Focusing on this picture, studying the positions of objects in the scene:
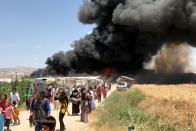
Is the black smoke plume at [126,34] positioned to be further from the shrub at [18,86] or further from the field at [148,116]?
the shrub at [18,86]

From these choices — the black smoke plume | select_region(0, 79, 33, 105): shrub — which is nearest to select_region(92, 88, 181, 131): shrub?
select_region(0, 79, 33, 105): shrub

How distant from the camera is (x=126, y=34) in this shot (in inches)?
1804

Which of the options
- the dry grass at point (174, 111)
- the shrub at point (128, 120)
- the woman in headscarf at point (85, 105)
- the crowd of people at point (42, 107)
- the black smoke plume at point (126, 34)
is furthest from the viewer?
the black smoke plume at point (126, 34)

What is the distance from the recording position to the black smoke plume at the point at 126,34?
38.7 m

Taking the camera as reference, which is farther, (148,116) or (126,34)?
(126,34)

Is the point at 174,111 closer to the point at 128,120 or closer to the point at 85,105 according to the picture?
the point at 128,120

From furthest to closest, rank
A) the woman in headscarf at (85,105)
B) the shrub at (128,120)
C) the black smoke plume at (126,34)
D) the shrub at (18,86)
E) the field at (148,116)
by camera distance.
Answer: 1. the black smoke plume at (126,34)
2. the shrub at (18,86)
3. the woman in headscarf at (85,105)
4. the field at (148,116)
5. the shrub at (128,120)

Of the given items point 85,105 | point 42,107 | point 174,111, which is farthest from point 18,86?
point 174,111

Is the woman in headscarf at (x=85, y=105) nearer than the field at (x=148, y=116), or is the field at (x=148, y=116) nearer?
the field at (x=148, y=116)

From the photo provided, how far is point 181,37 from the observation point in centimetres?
4347

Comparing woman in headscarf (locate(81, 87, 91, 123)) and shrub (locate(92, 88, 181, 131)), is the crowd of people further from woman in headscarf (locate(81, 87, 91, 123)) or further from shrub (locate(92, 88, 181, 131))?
shrub (locate(92, 88, 181, 131))

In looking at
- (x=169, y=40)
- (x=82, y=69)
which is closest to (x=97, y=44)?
(x=82, y=69)

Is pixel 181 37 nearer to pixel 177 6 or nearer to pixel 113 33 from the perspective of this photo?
pixel 177 6

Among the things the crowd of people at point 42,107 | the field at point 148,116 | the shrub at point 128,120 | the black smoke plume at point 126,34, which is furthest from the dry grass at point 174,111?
the black smoke plume at point 126,34
